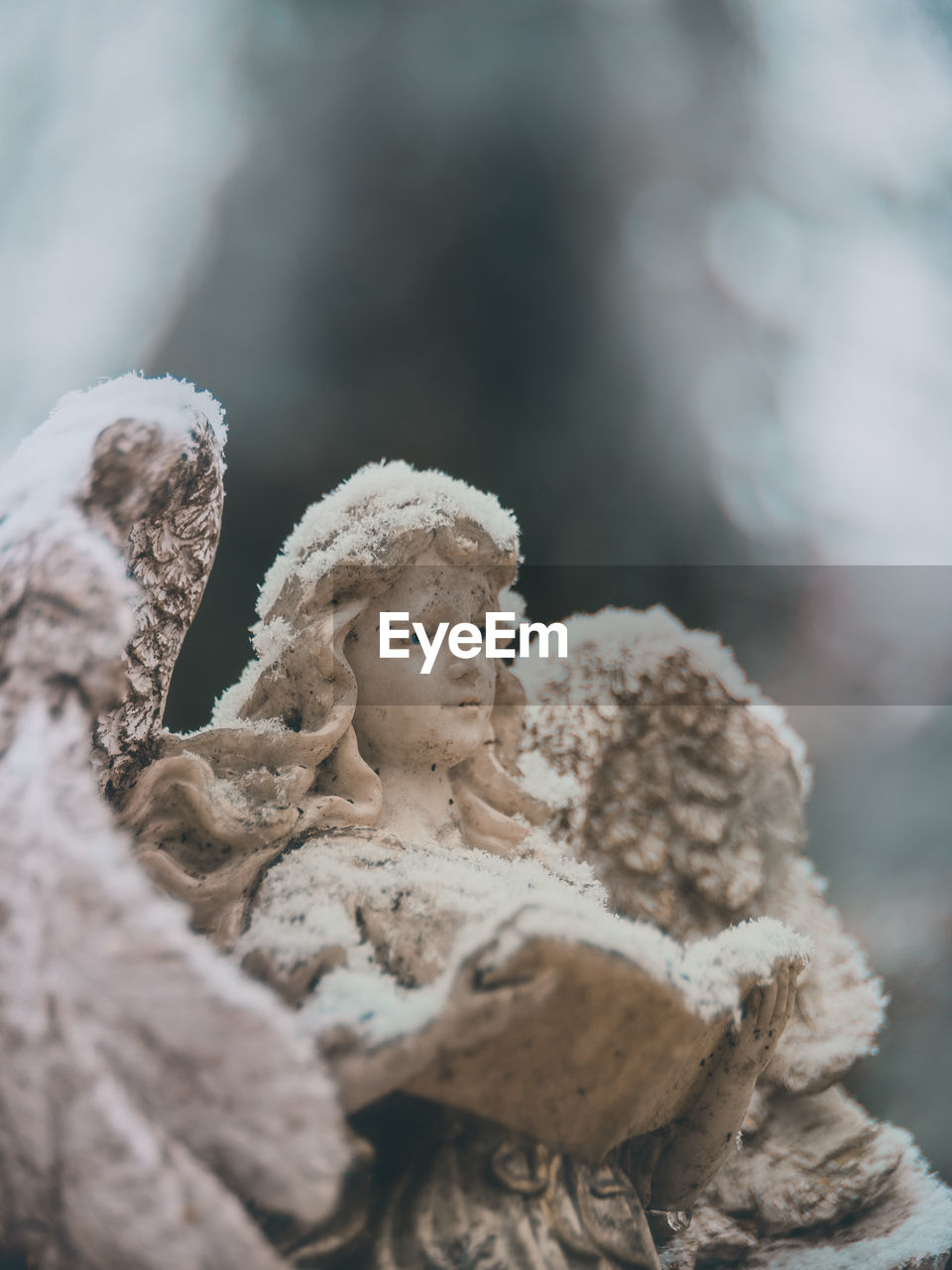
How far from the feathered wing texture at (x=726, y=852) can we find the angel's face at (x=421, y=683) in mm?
398

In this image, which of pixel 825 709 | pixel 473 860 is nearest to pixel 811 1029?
pixel 825 709

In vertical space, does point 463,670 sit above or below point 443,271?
below

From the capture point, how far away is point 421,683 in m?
1.64

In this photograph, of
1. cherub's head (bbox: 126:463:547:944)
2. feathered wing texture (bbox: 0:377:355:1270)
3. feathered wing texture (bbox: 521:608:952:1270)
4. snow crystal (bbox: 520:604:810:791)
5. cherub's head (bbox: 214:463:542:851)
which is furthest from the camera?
snow crystal (bbox: 520:604:810:791)

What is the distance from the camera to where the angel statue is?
81cm

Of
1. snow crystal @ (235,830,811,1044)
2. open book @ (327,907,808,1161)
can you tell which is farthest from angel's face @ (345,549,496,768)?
open book @ (327,907,808,1161)

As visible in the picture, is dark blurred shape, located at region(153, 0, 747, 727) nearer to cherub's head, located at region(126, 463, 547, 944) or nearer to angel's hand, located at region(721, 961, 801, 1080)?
cherub's head, located at region(126, 463, 547, 944)

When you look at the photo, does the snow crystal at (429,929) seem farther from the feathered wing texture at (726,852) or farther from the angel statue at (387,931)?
the feathered wing texture at (726,852)

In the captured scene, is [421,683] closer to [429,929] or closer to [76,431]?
[429,929]

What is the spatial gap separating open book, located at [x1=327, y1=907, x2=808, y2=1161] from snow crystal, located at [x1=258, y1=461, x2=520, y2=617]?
0.84 m

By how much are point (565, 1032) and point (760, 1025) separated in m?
0.45

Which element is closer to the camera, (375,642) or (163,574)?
(163,574)

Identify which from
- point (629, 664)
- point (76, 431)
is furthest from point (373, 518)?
point (629, 664)

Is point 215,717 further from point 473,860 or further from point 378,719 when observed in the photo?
point 473,860
